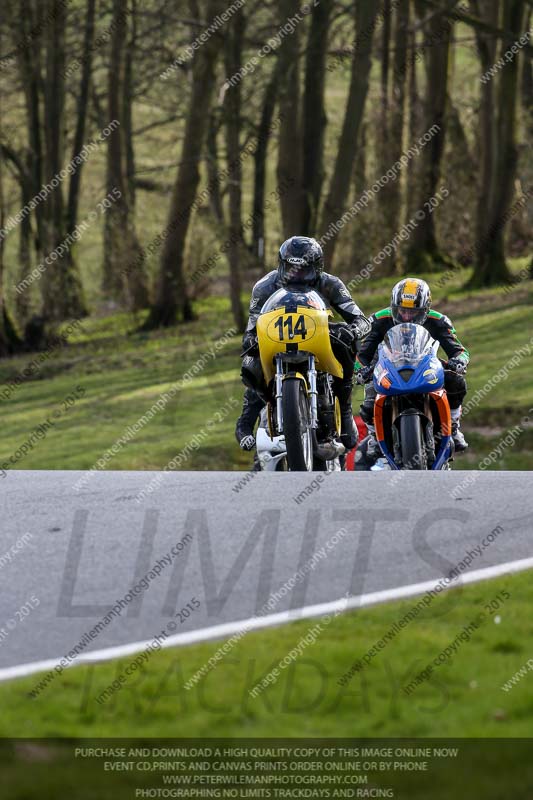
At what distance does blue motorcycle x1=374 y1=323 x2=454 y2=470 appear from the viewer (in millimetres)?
12070

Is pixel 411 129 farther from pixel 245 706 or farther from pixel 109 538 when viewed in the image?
pixel 245 706

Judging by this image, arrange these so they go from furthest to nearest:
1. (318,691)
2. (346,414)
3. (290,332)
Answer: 1. (346,414)
2. (290,332)
3. (318,691)

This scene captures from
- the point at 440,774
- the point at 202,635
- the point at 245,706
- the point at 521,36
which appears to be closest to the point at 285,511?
the point at 202,635

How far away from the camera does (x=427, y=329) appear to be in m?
13.0

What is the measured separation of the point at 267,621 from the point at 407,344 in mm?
5587

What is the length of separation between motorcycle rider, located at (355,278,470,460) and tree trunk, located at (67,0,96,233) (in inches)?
1108

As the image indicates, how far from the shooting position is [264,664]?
6.38 metres

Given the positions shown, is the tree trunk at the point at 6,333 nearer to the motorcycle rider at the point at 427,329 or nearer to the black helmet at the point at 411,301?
the motorcycle rider at the point at 427,329

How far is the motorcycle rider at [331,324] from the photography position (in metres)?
12.2

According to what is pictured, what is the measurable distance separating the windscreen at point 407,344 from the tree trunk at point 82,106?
28.7 meters

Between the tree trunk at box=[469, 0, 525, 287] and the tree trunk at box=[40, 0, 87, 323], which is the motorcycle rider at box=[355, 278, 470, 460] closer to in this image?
the tree trunk at box=[469, 0, 525, 287]

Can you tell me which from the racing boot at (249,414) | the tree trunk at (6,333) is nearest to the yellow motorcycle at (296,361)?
the racing boot at (249,414)

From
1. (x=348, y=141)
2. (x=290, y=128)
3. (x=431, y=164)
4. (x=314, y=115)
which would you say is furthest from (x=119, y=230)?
(x=431, y=164)

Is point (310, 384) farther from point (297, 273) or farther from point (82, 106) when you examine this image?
point (82, 106)
